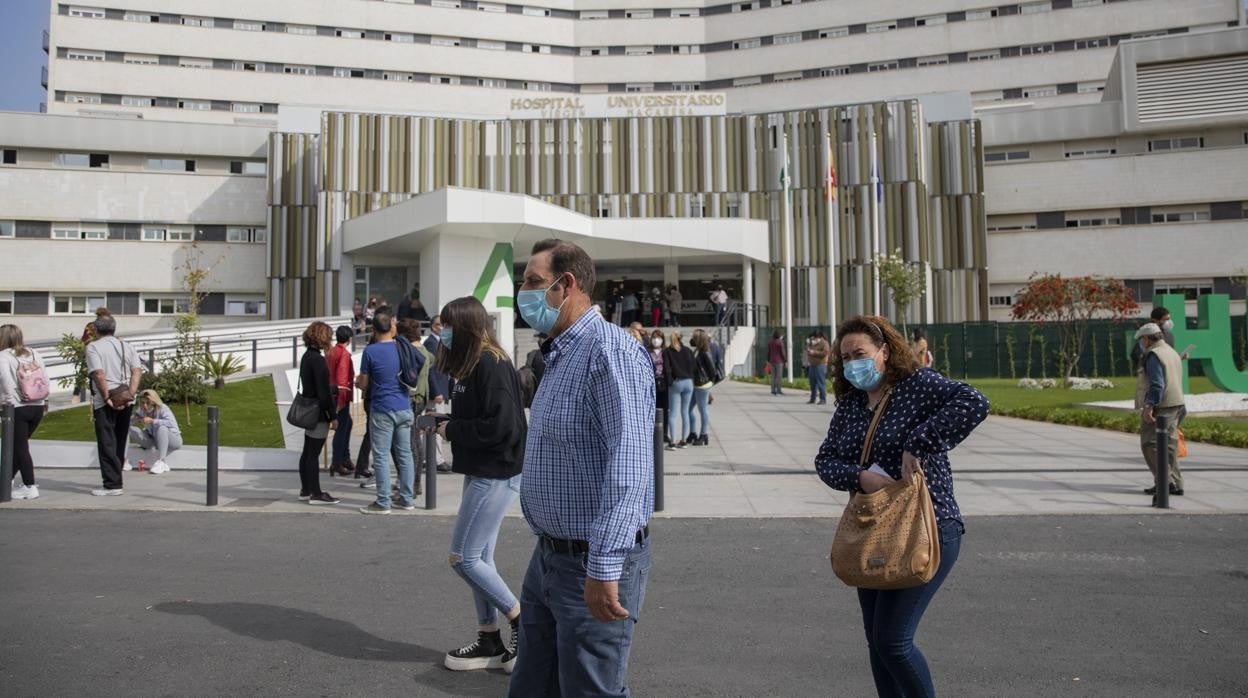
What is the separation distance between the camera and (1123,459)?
39.4 feet

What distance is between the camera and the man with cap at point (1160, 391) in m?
9.01

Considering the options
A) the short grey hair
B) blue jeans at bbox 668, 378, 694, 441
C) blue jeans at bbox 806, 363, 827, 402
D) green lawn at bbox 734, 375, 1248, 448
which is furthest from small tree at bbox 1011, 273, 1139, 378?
the short grey hair

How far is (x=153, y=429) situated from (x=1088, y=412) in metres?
16.4

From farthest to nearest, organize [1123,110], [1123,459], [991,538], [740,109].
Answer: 1. [740,109]
2. [1123,110]
3. [1123,459]
4. [991,538]

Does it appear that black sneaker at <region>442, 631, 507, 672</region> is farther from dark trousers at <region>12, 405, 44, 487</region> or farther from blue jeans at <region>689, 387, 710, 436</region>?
blue jeans at <region>689, 387, 710, 436</region>

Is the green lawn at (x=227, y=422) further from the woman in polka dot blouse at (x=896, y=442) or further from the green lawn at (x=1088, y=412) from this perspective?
the woman in polka dot blouse at (x=896, y=442)

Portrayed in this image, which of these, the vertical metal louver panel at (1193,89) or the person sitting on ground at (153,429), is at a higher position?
the vertical metal louver panel at (1193,89)

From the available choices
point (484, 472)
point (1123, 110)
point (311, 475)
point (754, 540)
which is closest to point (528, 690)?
point (484, 472)

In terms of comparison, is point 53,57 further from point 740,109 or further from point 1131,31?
point 1131,31

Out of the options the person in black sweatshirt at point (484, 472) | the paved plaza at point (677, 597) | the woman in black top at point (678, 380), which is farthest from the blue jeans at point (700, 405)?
the person in black sweatshirt at point (484, 472)

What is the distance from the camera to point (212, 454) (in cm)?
901

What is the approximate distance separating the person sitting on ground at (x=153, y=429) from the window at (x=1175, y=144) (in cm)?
4220

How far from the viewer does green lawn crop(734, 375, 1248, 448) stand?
1404 centimetres

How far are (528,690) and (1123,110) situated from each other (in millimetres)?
44472
